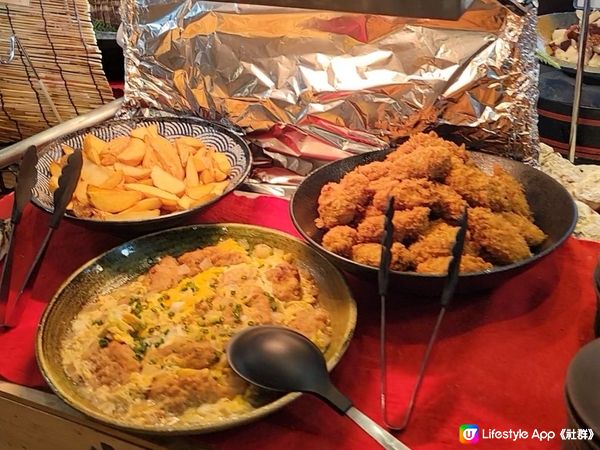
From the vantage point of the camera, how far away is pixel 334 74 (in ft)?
4.60

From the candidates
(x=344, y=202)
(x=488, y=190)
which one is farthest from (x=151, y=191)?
(x=488, y=190)

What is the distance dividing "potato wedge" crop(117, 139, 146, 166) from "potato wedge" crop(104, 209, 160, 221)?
0.17 m

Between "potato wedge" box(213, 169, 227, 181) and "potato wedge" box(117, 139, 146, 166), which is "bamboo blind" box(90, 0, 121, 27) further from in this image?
"potato wedge" box(213, 169, 227, 181)

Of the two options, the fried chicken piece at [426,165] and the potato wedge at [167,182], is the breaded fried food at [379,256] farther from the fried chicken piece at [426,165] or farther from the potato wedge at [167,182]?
the potato wedge at [167,182]

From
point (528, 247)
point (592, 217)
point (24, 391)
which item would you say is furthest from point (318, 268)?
point (592, 217)

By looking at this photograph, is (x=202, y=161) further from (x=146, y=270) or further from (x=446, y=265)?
A: (x=446, y=265)

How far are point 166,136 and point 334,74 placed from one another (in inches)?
16.5

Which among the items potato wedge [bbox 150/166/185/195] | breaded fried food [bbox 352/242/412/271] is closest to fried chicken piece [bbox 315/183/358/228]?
breaded fried food [bbox 352/242/412/271]

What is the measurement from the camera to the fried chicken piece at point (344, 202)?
3.51ft

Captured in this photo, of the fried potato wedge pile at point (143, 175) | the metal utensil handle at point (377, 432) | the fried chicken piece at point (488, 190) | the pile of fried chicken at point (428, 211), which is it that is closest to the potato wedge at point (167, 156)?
the fried potato wedge pile at point (143, 175)

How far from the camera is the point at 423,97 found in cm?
133

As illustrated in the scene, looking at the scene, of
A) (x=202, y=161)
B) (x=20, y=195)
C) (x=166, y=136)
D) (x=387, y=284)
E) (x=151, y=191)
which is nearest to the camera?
(x=387, y=284)

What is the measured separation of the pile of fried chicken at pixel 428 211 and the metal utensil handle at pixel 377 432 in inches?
11.0

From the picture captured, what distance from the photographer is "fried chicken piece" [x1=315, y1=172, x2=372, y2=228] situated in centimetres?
107
